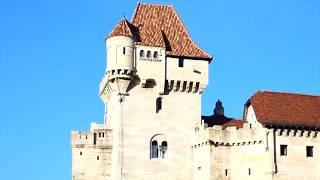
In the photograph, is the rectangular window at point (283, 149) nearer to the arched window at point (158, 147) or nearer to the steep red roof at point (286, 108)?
the steep red roof at point (286, 108)

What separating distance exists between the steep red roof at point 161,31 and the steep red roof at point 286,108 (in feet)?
22.4

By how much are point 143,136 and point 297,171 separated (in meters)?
13.4

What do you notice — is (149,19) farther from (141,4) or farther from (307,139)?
(307,139)

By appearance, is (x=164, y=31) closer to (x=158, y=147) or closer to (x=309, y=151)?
(x=158, y=147)

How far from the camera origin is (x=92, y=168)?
7756 centimetres

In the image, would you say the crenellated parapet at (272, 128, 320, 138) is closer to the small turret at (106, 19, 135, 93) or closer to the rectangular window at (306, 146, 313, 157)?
the rectangular window at (306, 146, 313, 157)

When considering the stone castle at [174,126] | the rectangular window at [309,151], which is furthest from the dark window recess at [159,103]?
the rectangular window at [309,151]

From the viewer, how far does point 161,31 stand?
7950 centimetres

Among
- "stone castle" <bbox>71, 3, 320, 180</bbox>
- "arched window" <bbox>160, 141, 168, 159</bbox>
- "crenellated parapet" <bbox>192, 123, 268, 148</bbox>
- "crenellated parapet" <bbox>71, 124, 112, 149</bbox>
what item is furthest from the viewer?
"crenellated parapet" <bbox>71, 124, 112, 149</bbox>

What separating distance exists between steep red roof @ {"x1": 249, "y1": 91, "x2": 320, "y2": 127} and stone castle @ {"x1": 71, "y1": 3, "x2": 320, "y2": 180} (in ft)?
0.27

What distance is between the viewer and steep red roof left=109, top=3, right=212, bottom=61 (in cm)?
7750

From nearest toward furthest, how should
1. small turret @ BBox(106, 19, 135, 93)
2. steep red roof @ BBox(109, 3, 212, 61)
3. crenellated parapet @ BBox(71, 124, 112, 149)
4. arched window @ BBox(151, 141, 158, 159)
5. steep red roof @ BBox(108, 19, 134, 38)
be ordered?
small turret @ BBox(106, 19, 135, 93) < arched window @ BBox(151, 141, 158, 159) < steep red roof @ BBox(108, 19, 134, 38) < steep red roof @ BBox(109, 3, 212, 61) < crenellated parapet @ BBox(71, 124, 112, 149)

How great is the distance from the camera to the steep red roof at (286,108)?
72312 millimetres

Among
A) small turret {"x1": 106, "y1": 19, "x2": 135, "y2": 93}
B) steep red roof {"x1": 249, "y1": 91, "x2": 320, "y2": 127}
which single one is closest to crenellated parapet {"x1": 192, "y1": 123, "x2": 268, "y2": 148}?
steep red roof {"x1": 249, "y1": 91, "x2": 320, "y2": 127}
